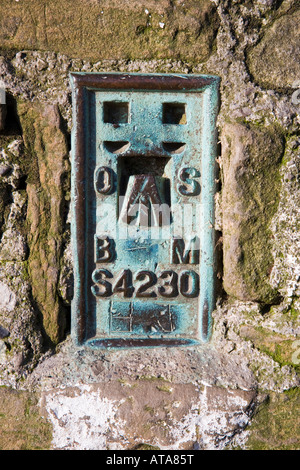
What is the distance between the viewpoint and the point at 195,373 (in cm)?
105

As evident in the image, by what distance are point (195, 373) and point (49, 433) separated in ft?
1.24

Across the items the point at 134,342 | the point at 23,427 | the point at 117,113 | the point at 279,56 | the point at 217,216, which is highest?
the point at 279,56

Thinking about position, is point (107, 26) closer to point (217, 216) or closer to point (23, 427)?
point (217, 216)

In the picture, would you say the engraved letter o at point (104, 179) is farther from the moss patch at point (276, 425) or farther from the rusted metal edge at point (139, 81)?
the moss patch at point (276, 425)

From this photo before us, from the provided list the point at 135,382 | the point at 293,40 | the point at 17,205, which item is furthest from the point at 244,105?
the point at 135,382

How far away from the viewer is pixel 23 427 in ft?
3.40

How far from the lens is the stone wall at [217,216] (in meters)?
1.04

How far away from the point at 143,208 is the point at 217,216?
0.62 ft

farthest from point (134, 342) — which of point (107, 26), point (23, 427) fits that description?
point (107, 26)

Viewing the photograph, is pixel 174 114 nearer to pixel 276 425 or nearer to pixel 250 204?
pixel 250 204

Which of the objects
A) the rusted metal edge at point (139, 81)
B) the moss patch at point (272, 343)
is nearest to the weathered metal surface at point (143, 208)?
the rusted metal edge at point (139, 81)

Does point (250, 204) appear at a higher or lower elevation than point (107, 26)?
lower

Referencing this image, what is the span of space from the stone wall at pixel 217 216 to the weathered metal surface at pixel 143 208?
4cm

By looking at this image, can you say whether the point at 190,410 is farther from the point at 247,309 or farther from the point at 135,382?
the point at 247,309
